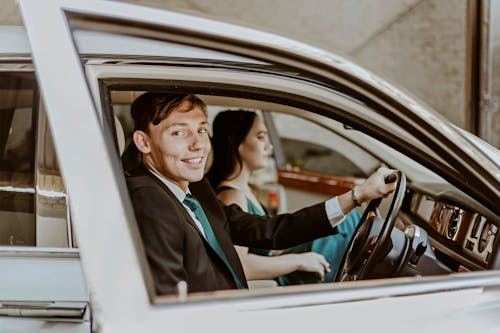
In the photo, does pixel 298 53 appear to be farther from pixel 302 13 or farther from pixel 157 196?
pixel 302 13

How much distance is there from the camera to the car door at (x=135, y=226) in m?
1.37

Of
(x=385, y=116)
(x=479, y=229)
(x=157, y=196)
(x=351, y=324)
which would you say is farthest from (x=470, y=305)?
(x=157, y=196)

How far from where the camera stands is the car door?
4.49 ft

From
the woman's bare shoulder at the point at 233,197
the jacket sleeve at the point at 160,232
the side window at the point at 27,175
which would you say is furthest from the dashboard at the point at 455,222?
the side window at the point at 27,175

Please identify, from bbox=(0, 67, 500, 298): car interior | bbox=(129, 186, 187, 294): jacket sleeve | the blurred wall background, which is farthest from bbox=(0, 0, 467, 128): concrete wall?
bbox=(129, 186, 187, 294): jacket sleeve

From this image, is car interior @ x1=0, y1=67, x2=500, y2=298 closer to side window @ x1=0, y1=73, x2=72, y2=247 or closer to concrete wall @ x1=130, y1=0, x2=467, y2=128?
side window @ x1=0, y1=73, x2=72, y2=247

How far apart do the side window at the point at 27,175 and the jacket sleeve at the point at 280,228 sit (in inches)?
39.8

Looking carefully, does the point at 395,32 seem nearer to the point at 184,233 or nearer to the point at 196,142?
the point at 196,142

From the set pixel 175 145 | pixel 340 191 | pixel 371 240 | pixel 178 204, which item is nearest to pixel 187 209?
pixel 178 204

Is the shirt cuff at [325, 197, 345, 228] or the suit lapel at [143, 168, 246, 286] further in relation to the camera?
the shirt cuff at [325, 197, 345, 228]

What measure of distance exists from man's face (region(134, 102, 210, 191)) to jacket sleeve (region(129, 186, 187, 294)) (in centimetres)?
18

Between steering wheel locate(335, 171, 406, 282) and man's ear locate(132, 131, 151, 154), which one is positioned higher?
man's ear locate(132, 131, 151, 154)

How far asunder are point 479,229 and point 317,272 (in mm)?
793

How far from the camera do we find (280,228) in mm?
2600
